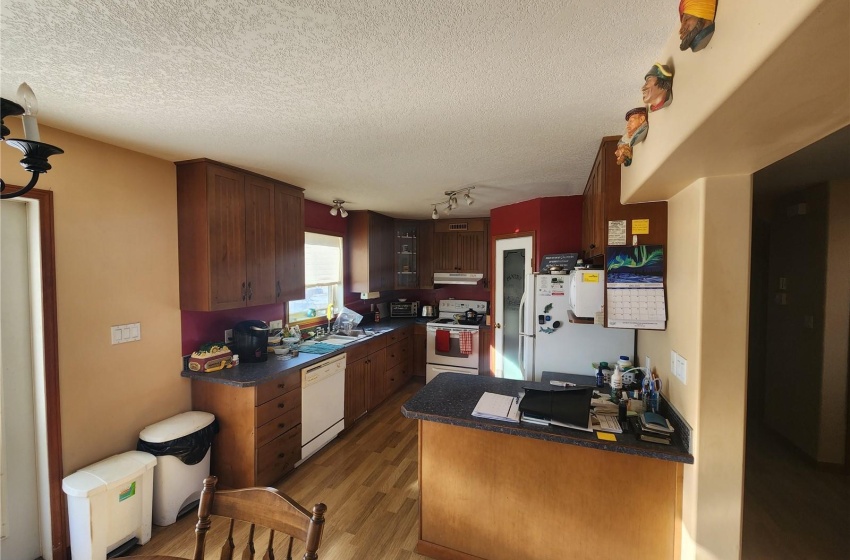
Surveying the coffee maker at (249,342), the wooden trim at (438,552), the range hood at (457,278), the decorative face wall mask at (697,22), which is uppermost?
the decorative face wall mask at (697,22)

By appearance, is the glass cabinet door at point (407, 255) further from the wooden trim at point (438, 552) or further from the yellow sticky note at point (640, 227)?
the yellow sticky note at point (640, 227)

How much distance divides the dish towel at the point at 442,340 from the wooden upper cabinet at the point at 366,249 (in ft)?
3.42

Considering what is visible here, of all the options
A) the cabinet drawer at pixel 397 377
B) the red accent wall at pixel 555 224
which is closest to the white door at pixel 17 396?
the cabinet drawer at pixel 397 377

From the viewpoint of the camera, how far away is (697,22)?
32.6 inches

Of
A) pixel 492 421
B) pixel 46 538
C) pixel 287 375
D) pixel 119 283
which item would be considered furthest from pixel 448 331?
pixel 46 538

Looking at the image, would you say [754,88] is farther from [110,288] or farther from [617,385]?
[110,288]

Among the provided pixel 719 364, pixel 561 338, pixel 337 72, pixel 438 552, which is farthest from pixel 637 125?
pixel 438 552

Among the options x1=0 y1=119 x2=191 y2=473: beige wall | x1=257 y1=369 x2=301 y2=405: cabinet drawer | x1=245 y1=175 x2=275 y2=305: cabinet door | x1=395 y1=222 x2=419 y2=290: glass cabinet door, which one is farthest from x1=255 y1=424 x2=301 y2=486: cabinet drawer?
x1=395 y1=222 x2=419 y2=290: glass cabinet door

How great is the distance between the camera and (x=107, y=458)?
2047 millimetres

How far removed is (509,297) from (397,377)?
183 cm

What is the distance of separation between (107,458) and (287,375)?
109 centimetres

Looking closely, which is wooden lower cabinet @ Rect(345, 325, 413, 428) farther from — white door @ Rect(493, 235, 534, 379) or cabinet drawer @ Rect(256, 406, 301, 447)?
white door @ Rect(493, 235, 534, 379)

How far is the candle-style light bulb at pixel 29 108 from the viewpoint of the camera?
79 cm

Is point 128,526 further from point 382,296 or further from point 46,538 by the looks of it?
point 382,296
